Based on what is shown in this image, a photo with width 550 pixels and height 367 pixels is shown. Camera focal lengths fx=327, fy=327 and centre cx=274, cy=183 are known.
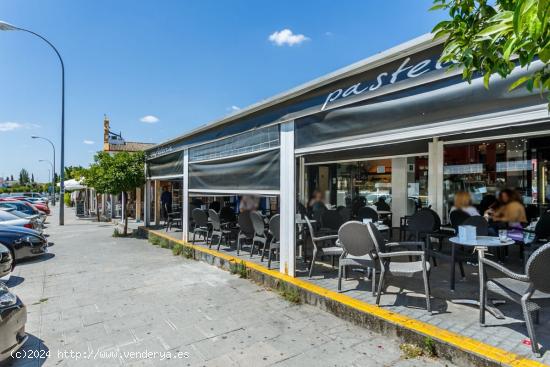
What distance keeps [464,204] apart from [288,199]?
3962mm

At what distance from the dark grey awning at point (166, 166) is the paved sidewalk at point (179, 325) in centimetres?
376

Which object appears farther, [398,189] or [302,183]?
[398,189]

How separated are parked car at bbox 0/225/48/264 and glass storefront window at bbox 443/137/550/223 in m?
10.1

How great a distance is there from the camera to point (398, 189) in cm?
1073

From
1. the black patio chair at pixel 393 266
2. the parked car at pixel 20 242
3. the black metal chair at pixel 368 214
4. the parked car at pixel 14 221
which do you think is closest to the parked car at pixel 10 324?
the black patio chair at pixel 393 266

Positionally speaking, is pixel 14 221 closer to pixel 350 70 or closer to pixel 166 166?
pixel 166 166

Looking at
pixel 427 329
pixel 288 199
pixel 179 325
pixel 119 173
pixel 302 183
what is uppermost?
→ pixel 119 173

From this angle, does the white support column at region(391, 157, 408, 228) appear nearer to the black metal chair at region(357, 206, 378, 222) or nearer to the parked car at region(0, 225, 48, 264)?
the black metal chair at region(357, 206, 378, 222)

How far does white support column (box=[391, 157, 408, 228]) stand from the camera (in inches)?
414

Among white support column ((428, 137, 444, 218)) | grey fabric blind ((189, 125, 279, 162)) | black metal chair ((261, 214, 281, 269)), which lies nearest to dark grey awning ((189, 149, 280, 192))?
grey fabric blind ((189, 125, 279, 162))

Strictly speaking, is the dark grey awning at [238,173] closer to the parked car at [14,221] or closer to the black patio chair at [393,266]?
the black patio chair at [393,266]

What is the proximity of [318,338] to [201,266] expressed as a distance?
13.2ft

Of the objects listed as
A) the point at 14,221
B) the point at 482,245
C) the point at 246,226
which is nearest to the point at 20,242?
the point at 14,221

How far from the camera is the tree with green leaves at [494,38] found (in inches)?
56.9
